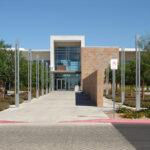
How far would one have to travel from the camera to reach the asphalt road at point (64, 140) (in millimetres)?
7395

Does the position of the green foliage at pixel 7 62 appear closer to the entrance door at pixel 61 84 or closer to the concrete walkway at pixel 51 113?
the concrete walkway at pixel 51 113

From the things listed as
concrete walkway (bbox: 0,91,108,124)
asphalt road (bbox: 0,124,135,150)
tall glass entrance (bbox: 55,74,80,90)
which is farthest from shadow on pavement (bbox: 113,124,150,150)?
tall glass entrance (bbox: 55,74,80,90)

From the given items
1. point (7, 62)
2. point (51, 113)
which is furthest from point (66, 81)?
point (51, 113)

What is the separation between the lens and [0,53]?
25.0 metres

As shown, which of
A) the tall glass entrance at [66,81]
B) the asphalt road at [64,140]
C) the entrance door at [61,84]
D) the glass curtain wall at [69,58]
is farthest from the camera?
the entrance door at [61,84]

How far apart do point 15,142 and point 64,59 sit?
53.2m

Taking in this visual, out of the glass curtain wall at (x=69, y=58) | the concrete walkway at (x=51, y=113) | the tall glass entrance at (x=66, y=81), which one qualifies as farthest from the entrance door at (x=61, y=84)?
the concrete walkway at (x=51, y=113)

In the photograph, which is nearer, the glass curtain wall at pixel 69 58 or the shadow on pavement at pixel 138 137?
the shadow on pavement at pixel 138 137

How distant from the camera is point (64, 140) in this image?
830 cm

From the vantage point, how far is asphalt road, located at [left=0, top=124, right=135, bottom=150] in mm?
7395

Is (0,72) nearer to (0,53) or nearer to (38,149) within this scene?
(0,53)

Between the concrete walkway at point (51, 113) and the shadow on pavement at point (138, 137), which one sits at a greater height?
the shadow on pavement at point (138, 137)

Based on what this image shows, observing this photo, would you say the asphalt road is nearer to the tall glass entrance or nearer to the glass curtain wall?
the glass curtain wall

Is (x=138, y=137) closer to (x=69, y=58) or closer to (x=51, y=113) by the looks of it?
(x=51, y=113)
